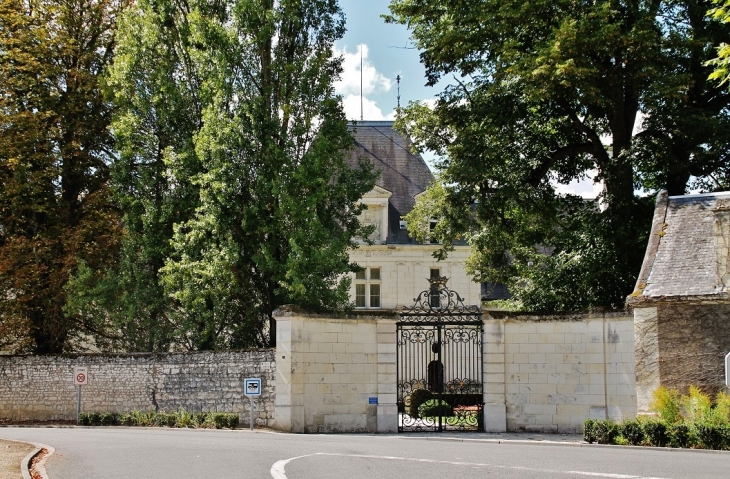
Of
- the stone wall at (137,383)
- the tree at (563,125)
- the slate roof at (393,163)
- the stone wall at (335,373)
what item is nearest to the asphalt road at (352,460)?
the stone wall at (335,373)

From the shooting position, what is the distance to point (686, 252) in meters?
18.2

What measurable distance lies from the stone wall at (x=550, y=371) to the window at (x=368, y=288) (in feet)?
62.5

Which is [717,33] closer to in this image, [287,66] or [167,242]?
[287,66]

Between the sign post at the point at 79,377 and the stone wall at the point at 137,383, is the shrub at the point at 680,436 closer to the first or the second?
the stone wall at the point at 137,383

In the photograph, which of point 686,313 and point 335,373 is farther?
point 335,373

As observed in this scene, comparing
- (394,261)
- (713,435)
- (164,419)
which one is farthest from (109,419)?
(394,261)

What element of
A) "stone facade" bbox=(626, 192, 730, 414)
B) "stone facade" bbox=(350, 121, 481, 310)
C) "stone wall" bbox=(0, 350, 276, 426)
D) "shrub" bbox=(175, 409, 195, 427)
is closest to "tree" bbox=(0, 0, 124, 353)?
"stone wall" bbox=(0, 350, 276, 426)

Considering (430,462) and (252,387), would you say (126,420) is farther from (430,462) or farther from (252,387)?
(430,462)

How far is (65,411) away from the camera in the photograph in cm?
2462

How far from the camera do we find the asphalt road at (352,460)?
10352mm

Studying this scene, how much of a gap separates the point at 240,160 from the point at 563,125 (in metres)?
9.67

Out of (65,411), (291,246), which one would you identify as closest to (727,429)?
(291,246)

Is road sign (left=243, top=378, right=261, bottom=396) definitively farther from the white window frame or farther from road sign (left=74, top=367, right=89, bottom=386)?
the white window frame

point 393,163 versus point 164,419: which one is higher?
point 393,163
